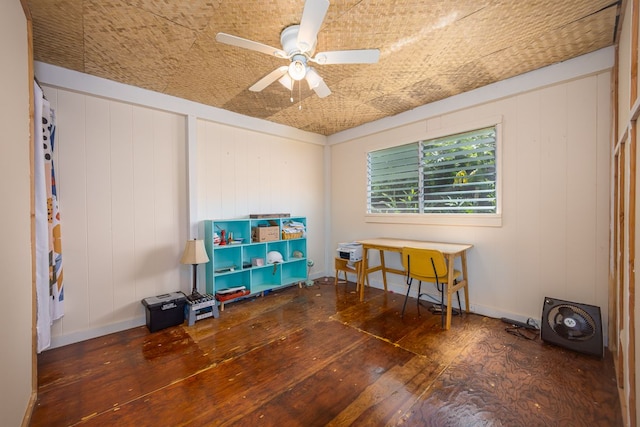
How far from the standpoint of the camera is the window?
115 inches

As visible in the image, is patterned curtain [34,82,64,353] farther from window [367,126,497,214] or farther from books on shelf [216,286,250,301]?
window [367,126,497,214]

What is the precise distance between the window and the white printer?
687mm

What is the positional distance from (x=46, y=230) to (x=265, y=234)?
2110mm

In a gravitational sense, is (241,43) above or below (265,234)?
above

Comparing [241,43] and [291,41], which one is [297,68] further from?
[241,43]

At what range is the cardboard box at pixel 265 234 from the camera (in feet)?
11.7

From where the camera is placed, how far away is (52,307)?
224cm

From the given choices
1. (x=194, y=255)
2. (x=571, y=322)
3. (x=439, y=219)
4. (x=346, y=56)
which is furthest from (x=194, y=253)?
(x=571, y=322)

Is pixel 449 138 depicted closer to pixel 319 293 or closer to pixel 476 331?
pixel 476 331

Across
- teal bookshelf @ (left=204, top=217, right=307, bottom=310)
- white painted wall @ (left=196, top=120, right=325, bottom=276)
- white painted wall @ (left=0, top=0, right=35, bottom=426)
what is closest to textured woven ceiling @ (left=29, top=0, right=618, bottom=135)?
white painted wall @ (left=0, top=0, right=35, bottom=426)

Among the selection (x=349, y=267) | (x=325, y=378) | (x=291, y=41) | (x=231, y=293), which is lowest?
(x=325, y=378)

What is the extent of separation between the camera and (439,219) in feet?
10.7

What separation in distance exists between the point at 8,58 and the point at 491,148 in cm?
384

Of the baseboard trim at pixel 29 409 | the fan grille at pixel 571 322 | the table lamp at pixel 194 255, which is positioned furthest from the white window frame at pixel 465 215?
the baseboard trim at pixel 29 409
